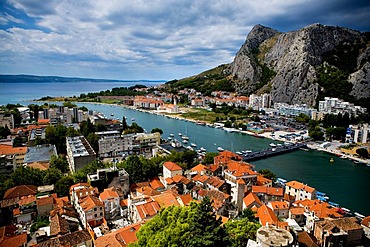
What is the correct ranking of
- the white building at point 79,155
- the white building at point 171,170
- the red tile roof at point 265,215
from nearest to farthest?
the red tile roof at point 265,215 → the white building at point 171,170 → the white building at point 79,155

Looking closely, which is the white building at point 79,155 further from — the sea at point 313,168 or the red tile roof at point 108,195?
the sea at point 313,168

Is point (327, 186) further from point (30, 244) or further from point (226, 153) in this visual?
point (30, 244)

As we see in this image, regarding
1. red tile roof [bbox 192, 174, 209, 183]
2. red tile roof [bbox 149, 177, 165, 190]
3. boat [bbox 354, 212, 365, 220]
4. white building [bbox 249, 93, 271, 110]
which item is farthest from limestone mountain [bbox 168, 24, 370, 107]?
red tile roof [bbox 149, 177, 165, 190]

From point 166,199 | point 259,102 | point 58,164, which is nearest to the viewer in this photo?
point 166,199

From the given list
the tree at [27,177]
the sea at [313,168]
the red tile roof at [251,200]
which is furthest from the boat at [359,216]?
the tree at [27,177]

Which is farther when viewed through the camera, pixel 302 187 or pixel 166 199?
pixel 302 187

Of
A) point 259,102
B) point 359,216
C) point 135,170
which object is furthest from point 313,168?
point 259,102

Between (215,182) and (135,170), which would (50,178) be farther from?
(215,182)
